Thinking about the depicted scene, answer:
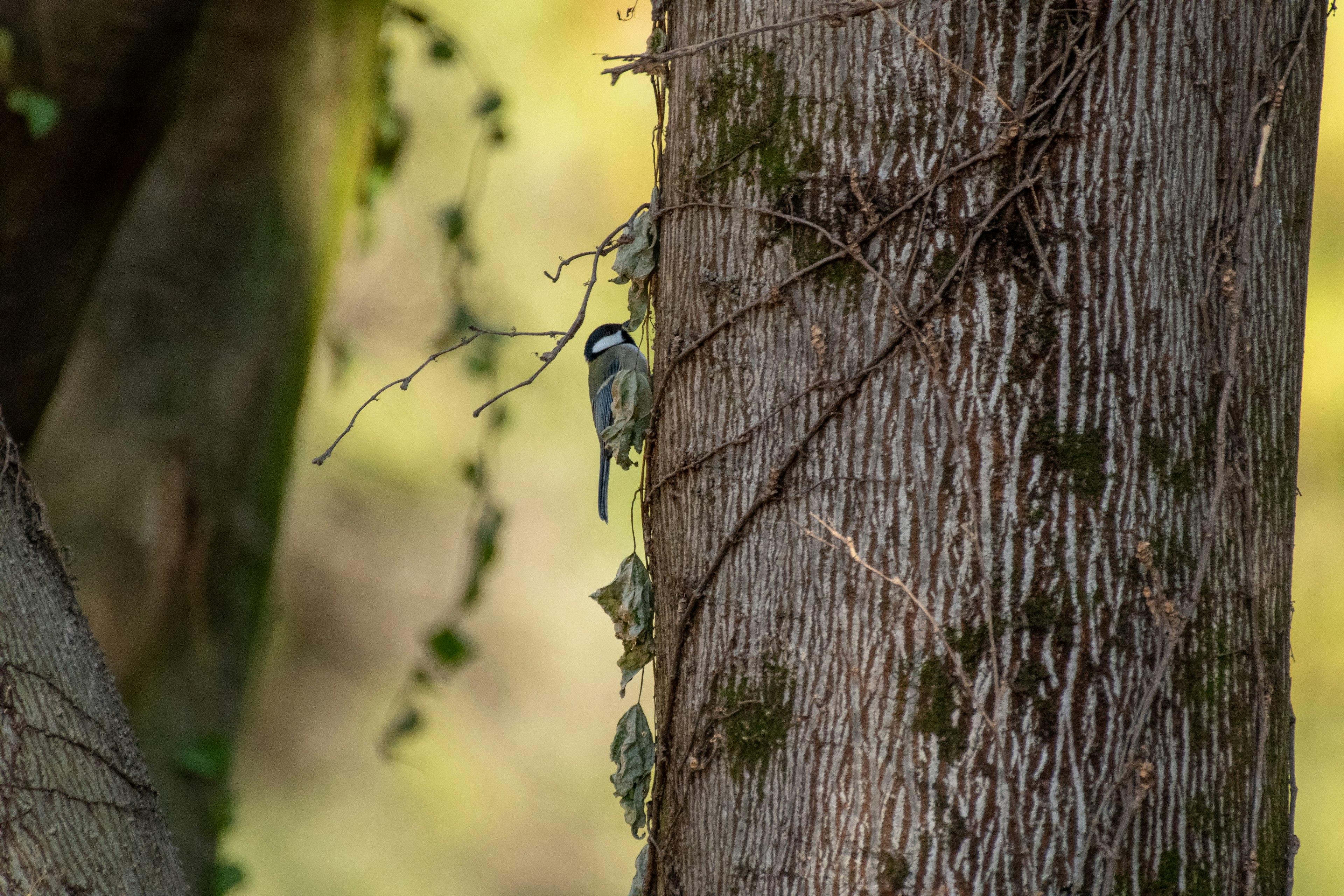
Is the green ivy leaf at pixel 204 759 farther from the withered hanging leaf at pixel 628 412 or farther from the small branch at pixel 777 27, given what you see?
the small branch at pixel 777 27

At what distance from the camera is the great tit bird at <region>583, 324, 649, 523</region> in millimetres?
2629

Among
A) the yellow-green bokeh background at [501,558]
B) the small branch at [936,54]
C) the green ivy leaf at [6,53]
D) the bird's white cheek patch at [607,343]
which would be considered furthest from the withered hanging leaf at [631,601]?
the yellow-green bokeh background at [501,558]

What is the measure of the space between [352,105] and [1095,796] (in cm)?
213

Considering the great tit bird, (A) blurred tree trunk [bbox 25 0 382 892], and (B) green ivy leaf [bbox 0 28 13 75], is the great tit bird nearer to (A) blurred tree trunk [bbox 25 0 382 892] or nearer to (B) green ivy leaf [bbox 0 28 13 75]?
(A) blurred tree trunk [bbox 25 0 382 892]

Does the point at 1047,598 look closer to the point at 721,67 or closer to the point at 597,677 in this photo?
the point at 721,67

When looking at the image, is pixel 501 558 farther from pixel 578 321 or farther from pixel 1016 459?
pixel 1016 459

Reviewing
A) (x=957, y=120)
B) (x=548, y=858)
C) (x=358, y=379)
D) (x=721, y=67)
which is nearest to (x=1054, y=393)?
(x=957, y=120)

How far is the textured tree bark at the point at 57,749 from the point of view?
1.11 m

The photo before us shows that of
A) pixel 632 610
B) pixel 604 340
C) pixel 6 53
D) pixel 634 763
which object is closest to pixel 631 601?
pixel 632 610

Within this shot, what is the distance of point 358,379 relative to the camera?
5508mm

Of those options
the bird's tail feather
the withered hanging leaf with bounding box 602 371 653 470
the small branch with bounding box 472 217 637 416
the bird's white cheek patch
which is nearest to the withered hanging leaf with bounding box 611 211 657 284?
the small branch with bounding box 472 217 637 416

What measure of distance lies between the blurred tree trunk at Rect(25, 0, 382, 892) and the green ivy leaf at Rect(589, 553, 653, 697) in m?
1.19

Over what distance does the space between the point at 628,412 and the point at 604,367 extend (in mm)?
1563

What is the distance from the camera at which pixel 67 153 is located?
6.12ft
